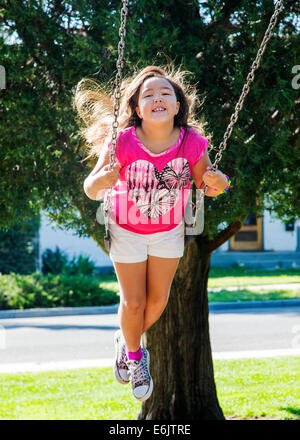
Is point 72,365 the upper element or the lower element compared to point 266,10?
lower

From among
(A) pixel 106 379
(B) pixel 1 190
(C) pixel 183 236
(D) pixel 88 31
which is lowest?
(A) pixel 106 379

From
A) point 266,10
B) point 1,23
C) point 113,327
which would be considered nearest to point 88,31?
point 1,23

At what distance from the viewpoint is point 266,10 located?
3.69 meters

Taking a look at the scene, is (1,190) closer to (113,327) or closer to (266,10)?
(266,10)

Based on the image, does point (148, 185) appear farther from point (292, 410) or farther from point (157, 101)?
point (292, 410)

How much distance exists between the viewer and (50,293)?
12.0 metres

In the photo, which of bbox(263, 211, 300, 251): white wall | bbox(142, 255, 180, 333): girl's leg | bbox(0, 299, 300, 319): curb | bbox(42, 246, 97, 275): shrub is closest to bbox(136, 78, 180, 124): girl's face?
bbox(142, 255, 180, 333): girl's leg

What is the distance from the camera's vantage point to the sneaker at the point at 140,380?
318 cm

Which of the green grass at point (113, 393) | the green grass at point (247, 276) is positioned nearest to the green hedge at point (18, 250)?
the green grass at point (247, 276)

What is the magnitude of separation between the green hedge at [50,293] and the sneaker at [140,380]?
857 cm

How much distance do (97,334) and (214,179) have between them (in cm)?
652

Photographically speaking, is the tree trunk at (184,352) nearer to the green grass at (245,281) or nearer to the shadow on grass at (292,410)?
the shadow on grass at (292,410)

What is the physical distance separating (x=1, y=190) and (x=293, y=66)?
213 centimetres
